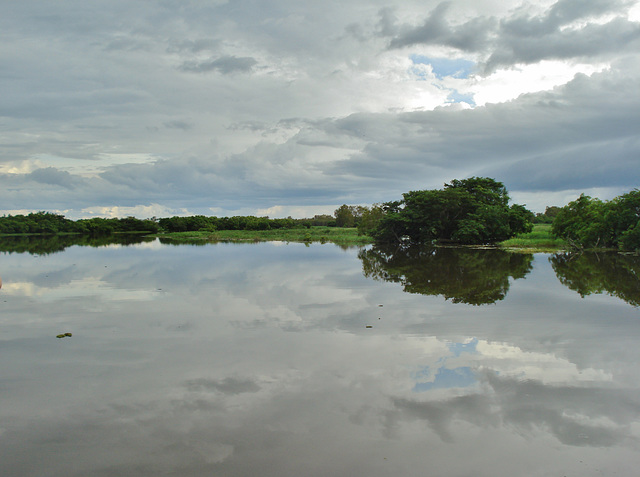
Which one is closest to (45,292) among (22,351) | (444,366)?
(22,351)

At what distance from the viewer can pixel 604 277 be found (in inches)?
707

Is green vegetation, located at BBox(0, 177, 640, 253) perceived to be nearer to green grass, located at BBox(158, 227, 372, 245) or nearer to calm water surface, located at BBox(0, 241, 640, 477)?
green grass, located at BBox(158, 227, 372, 245)

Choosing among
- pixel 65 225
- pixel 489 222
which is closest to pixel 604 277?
pixel 489 222

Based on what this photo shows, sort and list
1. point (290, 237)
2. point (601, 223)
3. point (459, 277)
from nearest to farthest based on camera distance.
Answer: point (459, 277), point (601, 223), point (290, 237)

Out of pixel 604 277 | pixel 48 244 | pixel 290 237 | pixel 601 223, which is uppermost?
pixel 601 223

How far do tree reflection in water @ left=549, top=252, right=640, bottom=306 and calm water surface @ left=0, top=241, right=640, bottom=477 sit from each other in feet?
4.63

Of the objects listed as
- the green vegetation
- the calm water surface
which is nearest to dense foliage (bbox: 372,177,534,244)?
the green vegetation

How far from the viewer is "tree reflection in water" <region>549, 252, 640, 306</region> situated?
14.3 meters

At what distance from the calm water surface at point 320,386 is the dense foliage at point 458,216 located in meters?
29.0

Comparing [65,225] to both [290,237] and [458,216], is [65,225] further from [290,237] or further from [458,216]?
[458,216]

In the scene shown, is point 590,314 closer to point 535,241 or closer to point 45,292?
point 45,292

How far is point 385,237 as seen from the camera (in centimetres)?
4797

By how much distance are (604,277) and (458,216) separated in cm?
2654

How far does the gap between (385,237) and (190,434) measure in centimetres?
4390
